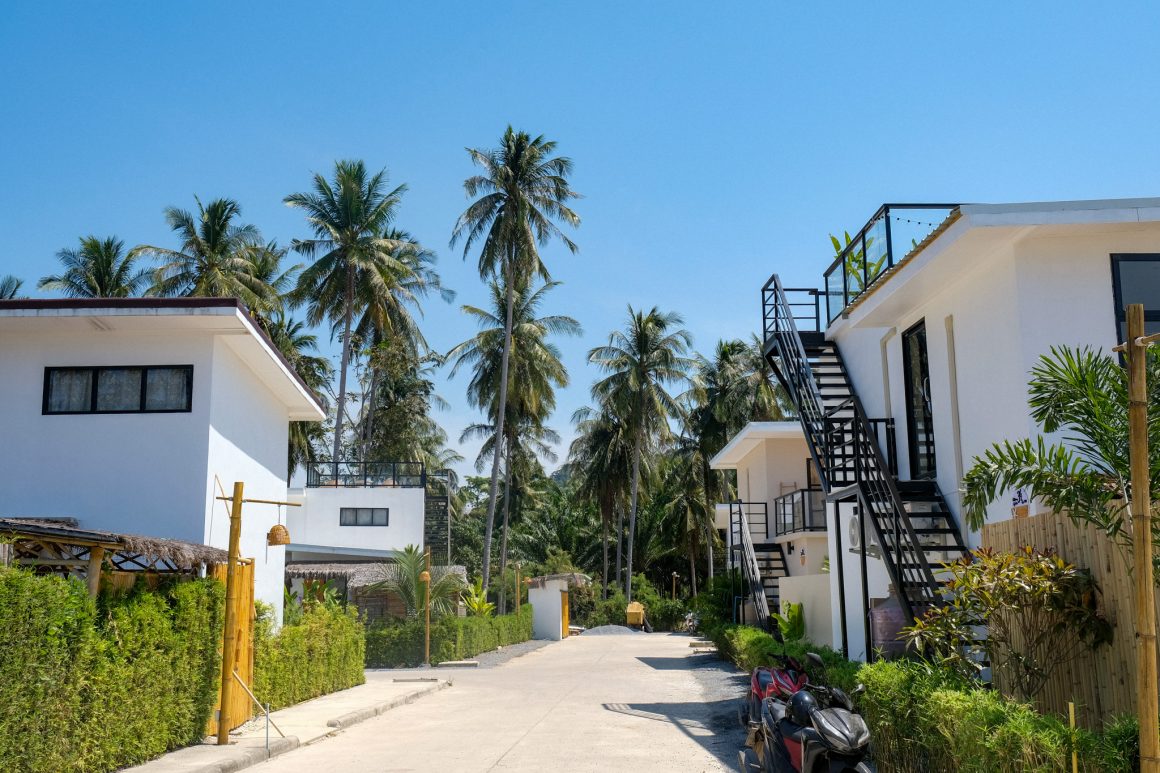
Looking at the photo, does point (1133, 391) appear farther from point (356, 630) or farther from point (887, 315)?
point (356, 630)

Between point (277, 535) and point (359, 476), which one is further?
point (359, 476)

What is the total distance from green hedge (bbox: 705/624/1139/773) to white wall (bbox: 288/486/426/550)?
2673cm

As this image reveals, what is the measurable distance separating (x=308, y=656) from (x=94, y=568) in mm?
8158

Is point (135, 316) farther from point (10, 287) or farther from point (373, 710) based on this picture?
point (10, 287)

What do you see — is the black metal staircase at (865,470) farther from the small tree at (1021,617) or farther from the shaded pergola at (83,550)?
the shaded pergola at (83,550)

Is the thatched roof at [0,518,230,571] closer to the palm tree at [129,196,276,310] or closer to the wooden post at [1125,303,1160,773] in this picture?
the wooden post at [1125,303,1160,773]

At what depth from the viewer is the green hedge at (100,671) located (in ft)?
28.7

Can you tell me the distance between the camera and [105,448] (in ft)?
58.3

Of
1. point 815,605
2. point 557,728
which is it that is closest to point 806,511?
point 815,605

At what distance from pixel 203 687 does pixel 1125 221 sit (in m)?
12.0

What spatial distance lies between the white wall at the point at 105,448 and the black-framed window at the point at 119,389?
0.40ft

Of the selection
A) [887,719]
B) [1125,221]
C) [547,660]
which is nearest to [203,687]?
[887,719]

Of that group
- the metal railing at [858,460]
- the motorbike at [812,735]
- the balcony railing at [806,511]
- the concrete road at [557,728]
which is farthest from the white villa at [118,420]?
the balcony railing at [806,511]

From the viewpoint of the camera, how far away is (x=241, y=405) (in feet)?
64.7
